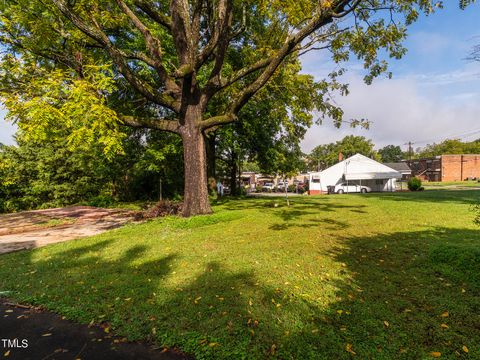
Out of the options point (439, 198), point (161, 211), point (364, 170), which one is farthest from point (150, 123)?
point (364, 170)

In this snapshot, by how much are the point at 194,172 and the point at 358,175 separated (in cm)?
2824

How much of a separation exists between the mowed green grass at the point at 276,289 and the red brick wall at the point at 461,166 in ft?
187

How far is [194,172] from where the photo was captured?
909 centimetres

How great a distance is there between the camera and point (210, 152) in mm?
18547

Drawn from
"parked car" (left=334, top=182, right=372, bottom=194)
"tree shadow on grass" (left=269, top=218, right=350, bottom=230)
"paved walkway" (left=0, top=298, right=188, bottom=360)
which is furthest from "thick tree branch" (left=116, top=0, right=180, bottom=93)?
"parked car" (left=334, top=182, right=372, bottom=194)

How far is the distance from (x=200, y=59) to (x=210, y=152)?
9780 millimetres

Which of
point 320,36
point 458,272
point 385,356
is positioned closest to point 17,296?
point 385,356

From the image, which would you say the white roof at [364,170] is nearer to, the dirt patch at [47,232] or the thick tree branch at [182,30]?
the thick tree branch at [182,30]

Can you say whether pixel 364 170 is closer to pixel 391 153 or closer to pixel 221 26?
pixel 221 26

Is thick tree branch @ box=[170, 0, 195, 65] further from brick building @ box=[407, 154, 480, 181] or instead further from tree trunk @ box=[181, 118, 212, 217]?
brick building @ box=[407, 154, 480, 181]

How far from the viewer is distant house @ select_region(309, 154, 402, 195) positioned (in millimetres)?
32344

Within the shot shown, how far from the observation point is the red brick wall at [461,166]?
5150cm

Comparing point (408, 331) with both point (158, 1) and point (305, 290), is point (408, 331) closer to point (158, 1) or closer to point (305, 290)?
point (305, 290)

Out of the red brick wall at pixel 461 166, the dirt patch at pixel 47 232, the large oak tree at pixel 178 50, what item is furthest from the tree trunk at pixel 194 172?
the red brick wall at pixel 461 166
